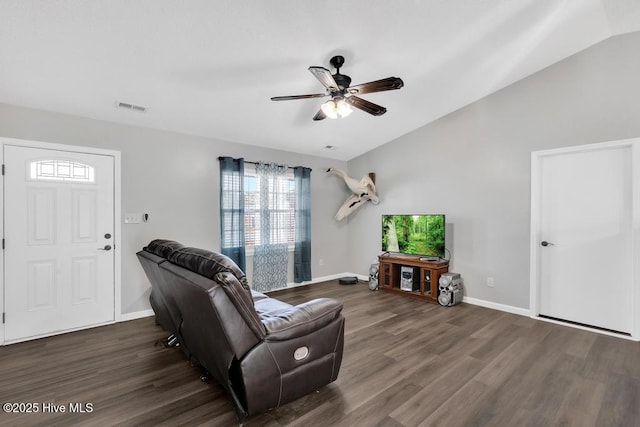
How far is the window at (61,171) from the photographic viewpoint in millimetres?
3225

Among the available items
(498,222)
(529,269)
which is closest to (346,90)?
(498,222)

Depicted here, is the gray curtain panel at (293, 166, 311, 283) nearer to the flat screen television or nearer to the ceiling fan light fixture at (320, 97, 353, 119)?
the flat screen television

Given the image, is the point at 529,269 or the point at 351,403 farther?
the point at 529,269


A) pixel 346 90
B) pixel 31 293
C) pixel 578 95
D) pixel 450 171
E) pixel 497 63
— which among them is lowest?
pixel 31 293

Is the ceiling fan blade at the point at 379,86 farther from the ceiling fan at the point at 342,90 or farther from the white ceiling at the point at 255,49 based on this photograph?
the white ceiling at the point at 255,49

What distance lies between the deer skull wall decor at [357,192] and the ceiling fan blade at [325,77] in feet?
9.30

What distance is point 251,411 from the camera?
1827 millimetres

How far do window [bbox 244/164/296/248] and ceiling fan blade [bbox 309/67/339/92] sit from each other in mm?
2423

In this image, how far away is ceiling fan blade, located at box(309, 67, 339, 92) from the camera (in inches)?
93.4

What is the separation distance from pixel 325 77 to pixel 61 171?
3.14 m

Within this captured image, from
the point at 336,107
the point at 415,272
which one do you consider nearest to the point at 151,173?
the point at 336,107

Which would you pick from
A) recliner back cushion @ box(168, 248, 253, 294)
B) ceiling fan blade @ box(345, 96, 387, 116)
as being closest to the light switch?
recliner back cushion @ box(168, 248, 253, 294)

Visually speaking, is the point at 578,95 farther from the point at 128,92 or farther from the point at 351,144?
the point at 128,92

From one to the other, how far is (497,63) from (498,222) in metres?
2.04
